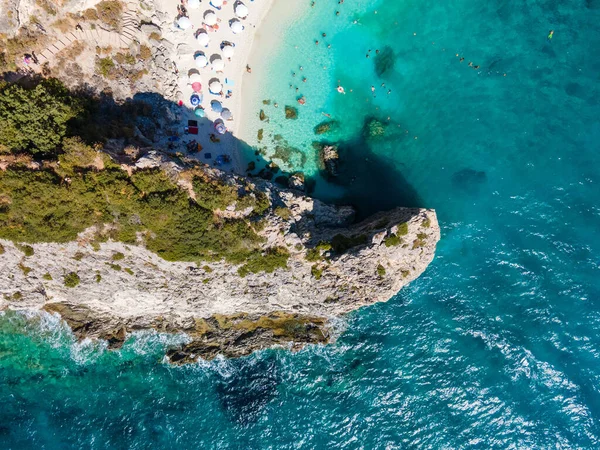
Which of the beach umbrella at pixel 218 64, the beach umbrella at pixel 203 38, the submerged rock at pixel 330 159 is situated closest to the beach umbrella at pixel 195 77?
the beach umbrella at pixel 218 64

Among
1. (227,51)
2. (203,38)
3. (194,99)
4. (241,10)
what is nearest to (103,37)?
(203,38)

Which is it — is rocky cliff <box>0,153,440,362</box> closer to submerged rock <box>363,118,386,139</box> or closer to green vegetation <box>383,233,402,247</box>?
green vegetation <box>383,233,402,247</box>

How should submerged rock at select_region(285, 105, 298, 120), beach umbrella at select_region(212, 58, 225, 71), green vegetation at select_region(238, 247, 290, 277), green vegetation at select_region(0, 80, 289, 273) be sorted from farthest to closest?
submerged rock at select_region(285, 105, 298, 120) < beach umbrella at select_region(212, 58, 225, 71) < green vegetation at select_region(238, 247, 290, 277) < green vegetation at select_region(0, 80, 289, 273)

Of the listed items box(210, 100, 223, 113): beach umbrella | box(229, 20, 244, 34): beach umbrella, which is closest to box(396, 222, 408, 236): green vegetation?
box(210, 100, 223, 113): beach umbrella

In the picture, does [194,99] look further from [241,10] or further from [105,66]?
[241,10]

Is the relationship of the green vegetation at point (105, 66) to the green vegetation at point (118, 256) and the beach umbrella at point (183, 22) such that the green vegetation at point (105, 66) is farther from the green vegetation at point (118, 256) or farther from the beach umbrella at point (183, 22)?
the green vegetation at point (118, 256)

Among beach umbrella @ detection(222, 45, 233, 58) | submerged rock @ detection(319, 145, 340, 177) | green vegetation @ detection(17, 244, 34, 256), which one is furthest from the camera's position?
submerged rock @ detection(319, 145, 340, 177)

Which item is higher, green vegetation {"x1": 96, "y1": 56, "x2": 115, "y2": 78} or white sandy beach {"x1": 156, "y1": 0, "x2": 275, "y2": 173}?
white sandy beach {"x1": 156, "y1": 0, "x2": 275, "y2": 173}
